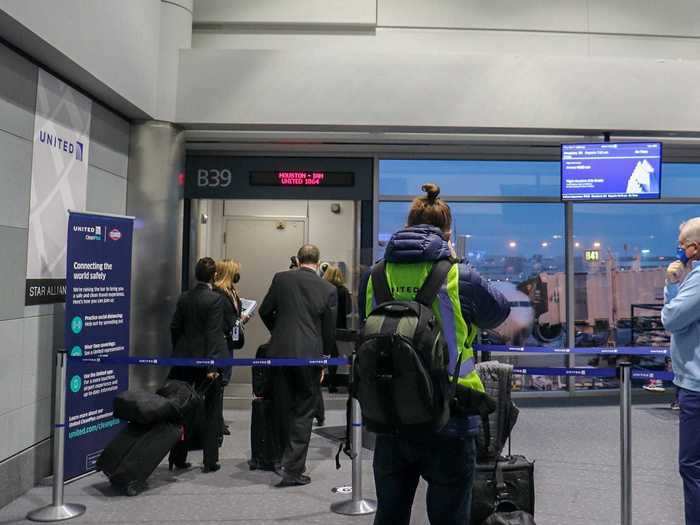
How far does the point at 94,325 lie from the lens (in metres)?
4.41

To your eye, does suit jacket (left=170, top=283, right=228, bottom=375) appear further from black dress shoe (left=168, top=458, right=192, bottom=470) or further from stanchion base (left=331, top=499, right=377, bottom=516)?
stanchion base (left=331, top=499, right=377, bottom=516)

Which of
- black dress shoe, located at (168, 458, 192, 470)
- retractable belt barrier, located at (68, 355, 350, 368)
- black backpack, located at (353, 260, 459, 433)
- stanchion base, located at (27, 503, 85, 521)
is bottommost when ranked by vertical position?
black dress shoe, located at (168, 458, 192, 470)

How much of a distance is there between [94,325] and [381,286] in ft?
10.3

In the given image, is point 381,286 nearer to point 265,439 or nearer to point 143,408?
point 143,408

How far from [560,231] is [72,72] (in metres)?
5.80

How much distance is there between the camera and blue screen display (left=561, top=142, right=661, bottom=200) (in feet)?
20.3

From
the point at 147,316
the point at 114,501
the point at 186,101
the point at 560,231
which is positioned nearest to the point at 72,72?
the point at 186,101

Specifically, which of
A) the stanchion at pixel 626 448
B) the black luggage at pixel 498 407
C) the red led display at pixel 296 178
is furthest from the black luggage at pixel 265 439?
the red led display at pixel 296 178

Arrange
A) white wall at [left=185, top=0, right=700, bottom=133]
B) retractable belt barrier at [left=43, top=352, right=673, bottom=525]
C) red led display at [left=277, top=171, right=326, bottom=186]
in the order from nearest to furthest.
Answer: retractable belt barrier at [left=43, top=352, right=673, bottom=525] < white wall at [left=185, top=0, right=700, bottom=133] < red led display at [left=277, top=171, right=326, bottom=186]

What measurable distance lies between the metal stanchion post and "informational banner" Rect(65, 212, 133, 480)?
2.02 metres

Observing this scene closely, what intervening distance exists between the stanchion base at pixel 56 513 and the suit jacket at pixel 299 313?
1.53 meters

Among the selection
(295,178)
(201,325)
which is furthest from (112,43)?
(295,178)

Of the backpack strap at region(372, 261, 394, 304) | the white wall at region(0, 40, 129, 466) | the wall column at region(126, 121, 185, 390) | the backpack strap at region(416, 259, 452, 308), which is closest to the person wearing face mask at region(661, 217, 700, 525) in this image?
the backpack strap at region(416, 259, 452, 308)

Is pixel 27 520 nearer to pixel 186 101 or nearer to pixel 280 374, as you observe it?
pixel 280 374
